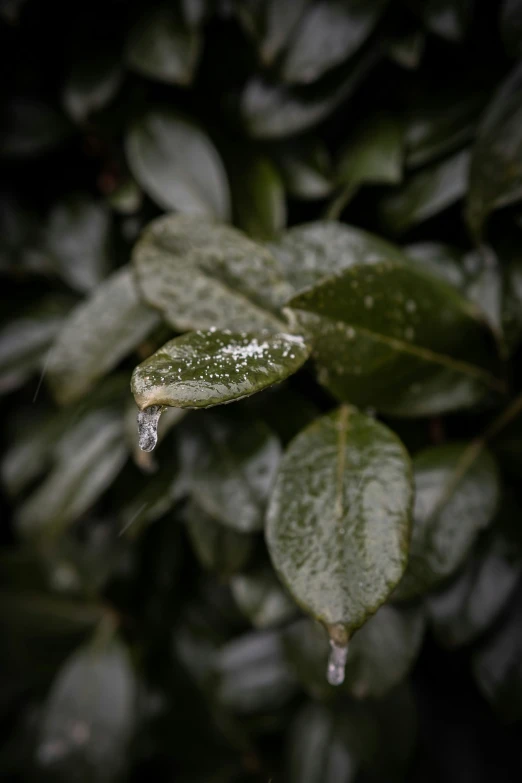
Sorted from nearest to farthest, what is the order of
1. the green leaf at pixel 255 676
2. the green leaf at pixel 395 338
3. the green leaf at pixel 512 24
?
the green leaf at pixel 395 338
the green leaf at pixel 512 24
the green leaf at pixel 255 676

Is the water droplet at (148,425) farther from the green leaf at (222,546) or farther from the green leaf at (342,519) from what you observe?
the green leaf at (222,546)

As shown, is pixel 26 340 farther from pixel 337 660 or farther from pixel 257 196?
pixel 337 660

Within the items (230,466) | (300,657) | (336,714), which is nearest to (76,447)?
(230,466)

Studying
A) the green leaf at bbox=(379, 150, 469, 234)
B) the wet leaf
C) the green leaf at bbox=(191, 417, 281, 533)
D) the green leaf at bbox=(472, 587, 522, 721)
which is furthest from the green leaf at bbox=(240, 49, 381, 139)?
the green leaf at bbox=(472, 587, 522, 721)

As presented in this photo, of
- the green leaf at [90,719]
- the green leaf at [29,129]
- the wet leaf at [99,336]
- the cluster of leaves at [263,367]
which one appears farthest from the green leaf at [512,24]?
the green leaf at [90,719]

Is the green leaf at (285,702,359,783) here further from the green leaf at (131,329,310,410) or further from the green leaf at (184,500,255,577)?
the green leaf at (131,329,310,410)

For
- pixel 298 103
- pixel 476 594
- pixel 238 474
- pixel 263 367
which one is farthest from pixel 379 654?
pixel 298 103

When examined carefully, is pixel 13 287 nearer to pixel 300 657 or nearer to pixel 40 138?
pixel 40 138
